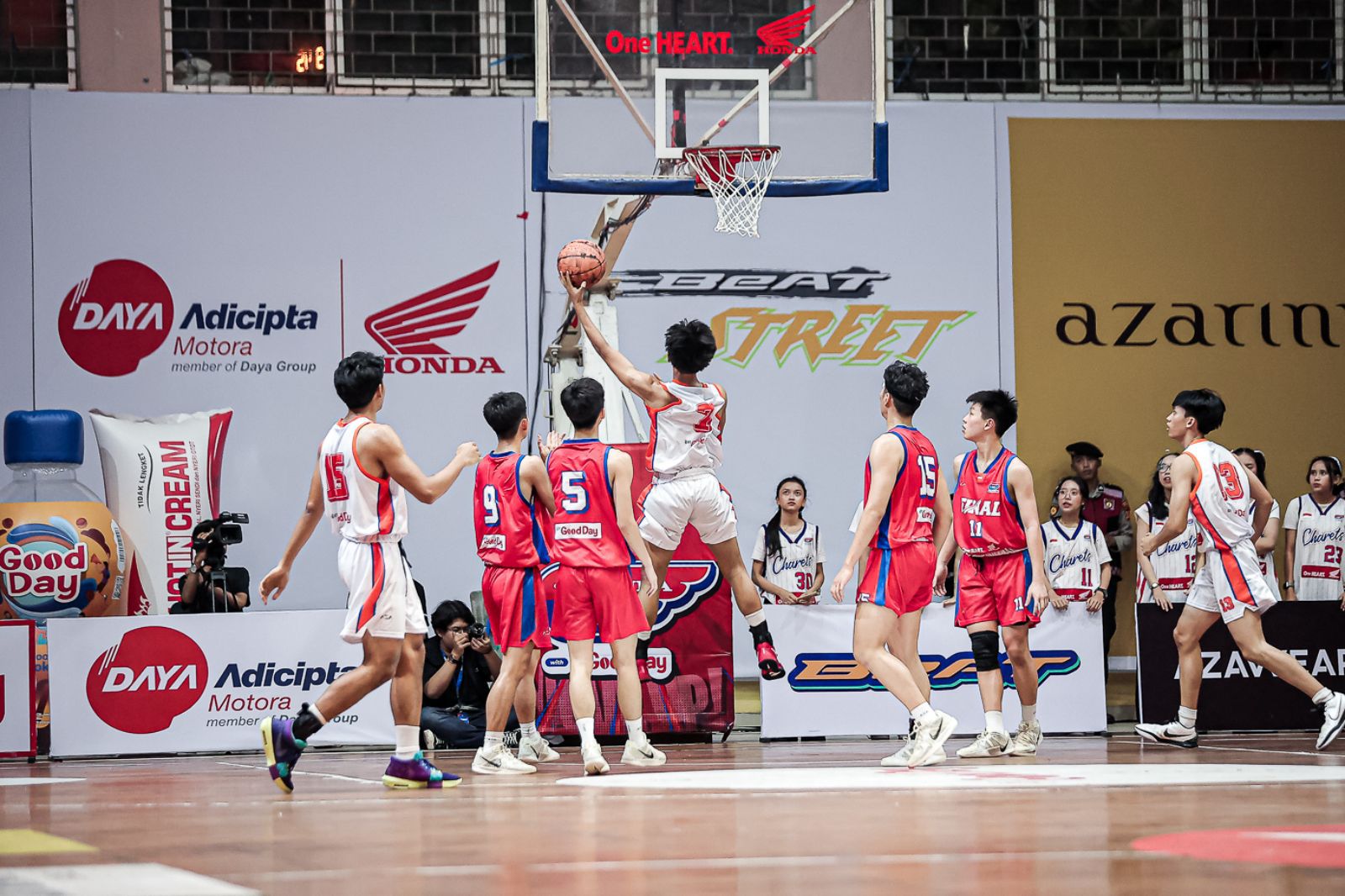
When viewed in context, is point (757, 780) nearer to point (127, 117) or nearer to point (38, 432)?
point (38, 432)

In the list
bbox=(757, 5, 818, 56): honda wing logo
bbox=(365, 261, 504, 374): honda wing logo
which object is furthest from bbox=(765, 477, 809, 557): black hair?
bbox=(757, 5, 818, 56): honda wing logo

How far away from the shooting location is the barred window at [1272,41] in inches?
574

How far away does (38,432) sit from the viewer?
11344 millimetres

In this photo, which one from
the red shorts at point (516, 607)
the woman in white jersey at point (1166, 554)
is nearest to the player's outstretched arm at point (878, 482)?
the red shorts at point (516, 607)

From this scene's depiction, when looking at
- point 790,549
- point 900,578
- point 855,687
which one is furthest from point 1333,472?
point 900,578

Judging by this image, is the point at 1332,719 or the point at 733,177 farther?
the point at 733,177

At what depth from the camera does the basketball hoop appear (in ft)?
33.9

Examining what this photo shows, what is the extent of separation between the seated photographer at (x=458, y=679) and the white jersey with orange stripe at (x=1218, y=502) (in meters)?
4.54

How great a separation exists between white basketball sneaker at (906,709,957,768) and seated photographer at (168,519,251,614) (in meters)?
5.42

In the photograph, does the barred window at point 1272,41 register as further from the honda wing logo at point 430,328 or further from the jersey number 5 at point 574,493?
the jersey number 5 at point 574,493

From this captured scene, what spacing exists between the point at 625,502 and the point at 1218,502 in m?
3.64

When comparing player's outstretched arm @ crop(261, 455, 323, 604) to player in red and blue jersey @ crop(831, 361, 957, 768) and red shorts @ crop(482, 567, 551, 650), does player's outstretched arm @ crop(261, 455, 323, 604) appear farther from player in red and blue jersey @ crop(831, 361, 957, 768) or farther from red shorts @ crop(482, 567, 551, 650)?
player in red and blue jersey @ crop(831, 361, 957, 768)

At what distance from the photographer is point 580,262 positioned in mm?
8430

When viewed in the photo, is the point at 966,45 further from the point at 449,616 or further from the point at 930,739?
the point at 930,739
